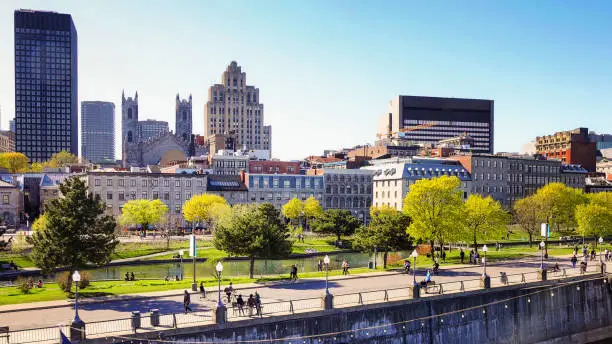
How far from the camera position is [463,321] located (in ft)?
121

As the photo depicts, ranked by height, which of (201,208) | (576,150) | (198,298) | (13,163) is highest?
(576,150)

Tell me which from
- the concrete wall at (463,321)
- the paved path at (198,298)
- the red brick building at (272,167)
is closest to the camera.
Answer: the concrete wall at (463,321)

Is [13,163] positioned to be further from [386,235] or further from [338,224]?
[386,235]

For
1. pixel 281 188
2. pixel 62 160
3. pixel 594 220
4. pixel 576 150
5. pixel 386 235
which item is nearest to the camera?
pixel 386 235

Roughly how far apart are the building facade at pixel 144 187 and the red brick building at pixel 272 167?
2278cm

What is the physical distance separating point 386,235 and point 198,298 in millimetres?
24254

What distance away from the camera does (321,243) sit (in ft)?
281

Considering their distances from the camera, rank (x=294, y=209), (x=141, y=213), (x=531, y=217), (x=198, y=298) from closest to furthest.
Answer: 1. (x=198, y=298)
2. (x=531, y=217)
3. (x=141, y=213)
4. (x=294, y=209)

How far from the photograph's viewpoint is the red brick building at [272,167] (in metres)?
132

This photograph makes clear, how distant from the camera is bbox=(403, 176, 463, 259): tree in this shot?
5622 centimetres

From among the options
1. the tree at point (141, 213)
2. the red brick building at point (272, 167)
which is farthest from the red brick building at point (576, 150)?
the tree at point (141, 213)

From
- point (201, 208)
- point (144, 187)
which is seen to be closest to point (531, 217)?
point (201, 208)

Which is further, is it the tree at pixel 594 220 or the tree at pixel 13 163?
the tree at pixel 13 163

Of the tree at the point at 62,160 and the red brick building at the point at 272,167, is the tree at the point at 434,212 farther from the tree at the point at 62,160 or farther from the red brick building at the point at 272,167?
the tree at the point at 62,160
